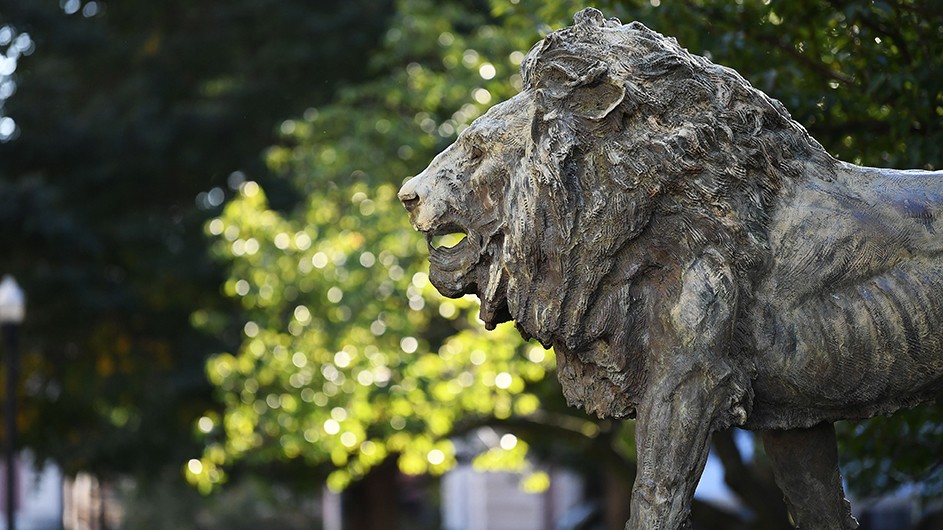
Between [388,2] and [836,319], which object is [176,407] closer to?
[388,2]

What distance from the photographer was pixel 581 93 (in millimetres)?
3863

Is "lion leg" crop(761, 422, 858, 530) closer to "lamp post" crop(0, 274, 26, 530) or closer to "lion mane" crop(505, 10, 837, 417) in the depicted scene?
"lion mane" crop(505, 10, 837, 417)

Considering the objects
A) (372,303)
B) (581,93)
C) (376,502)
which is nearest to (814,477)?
(581,93)

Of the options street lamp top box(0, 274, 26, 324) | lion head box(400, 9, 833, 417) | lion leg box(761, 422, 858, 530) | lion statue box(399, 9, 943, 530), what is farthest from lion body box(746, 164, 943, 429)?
street lamp top box(0, 274, 26, 324)

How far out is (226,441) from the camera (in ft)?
42.5

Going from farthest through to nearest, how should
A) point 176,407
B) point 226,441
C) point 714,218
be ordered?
point 176,407 → point 226,441 → point 714,218

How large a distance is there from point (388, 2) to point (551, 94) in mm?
12008

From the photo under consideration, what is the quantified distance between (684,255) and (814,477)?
0.94m

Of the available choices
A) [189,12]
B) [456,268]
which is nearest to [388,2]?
[189,12]

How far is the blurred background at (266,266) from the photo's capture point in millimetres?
11562

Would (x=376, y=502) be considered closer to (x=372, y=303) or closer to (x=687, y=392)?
(x=372, y=303)

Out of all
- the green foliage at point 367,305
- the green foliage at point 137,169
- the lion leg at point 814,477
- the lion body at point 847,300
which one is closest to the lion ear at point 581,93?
the lion body at point 847,300

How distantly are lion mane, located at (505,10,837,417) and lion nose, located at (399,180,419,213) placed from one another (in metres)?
0.31

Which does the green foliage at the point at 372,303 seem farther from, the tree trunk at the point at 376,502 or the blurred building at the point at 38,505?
the blurred building at the point at 38,505
